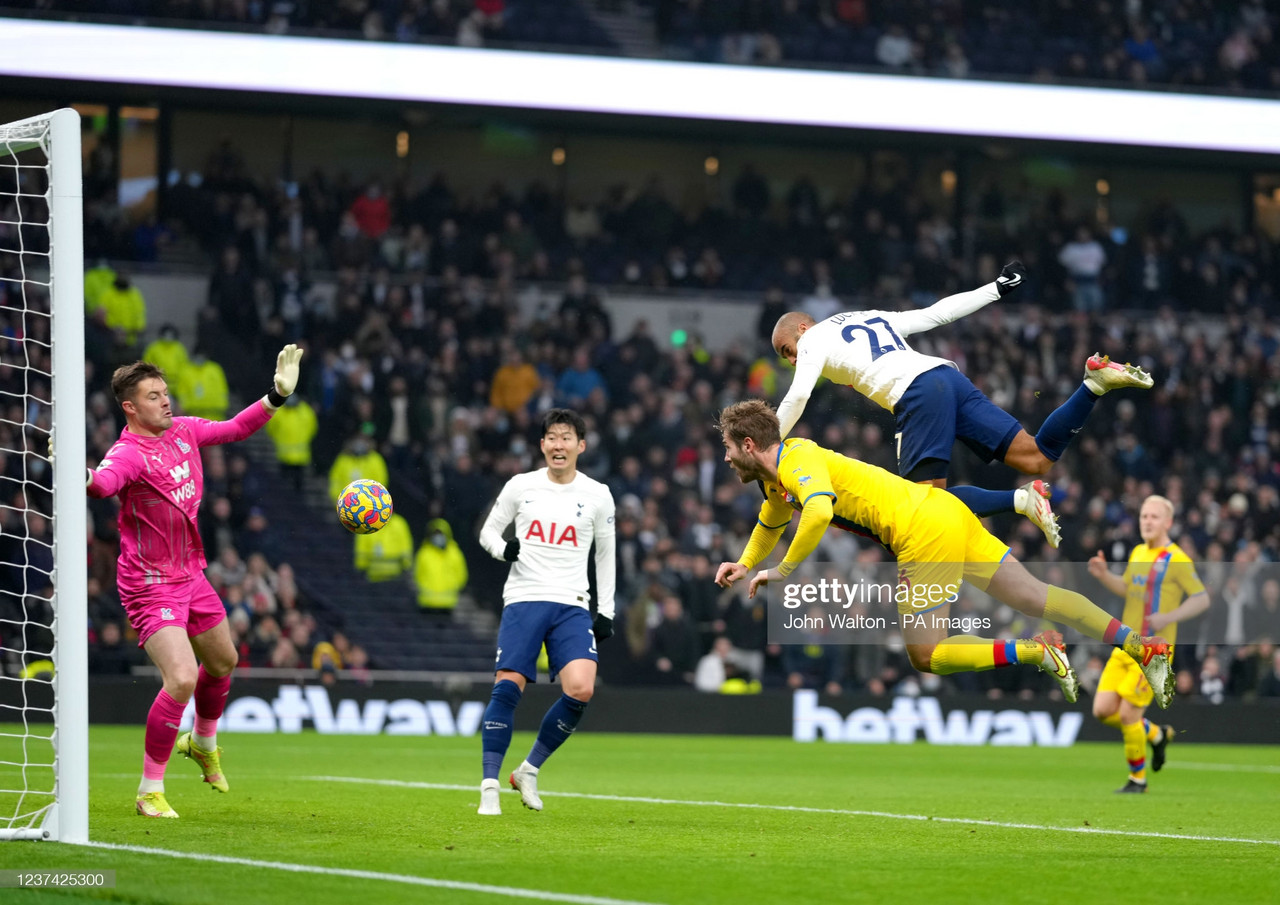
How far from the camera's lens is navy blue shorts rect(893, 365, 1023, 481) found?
10.1 metres

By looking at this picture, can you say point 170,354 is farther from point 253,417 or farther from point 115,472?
point 115,472

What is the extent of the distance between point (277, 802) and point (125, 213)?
17.1 m

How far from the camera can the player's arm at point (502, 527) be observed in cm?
971

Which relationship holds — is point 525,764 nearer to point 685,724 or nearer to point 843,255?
point 685,724

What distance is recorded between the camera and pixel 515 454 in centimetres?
2222

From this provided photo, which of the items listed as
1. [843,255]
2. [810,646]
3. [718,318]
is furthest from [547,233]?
[810,646]

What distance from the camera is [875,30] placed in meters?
26.9

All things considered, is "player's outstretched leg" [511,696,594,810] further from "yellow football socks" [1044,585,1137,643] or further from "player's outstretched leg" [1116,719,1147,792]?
"player's outstretched leg" [1116,719,1147,792]

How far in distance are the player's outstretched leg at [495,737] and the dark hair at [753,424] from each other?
2.03 metres

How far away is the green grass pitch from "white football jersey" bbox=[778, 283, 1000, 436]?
8.96 feet

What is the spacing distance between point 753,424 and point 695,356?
51.0 feet

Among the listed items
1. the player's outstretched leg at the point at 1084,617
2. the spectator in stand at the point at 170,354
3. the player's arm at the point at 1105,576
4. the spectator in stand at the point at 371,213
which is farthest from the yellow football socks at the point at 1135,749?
the spectator in stand at the point at 371,213

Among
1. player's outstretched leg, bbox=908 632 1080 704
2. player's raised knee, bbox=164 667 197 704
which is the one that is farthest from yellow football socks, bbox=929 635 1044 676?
player's raised knee, bbox=164 667 197 704

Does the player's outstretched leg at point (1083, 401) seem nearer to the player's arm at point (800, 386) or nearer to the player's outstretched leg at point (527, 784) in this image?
the player's arm at point (800, 386)
